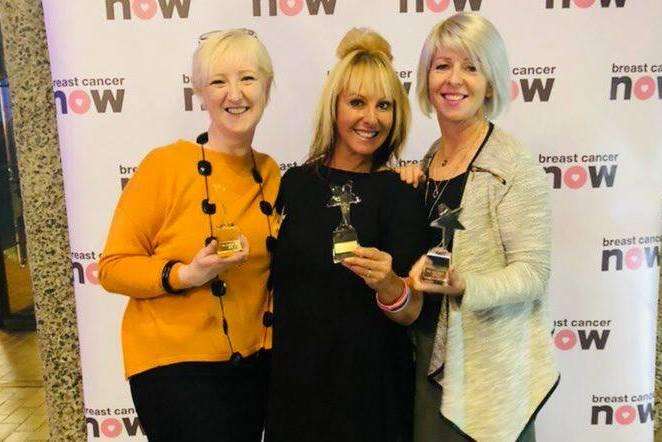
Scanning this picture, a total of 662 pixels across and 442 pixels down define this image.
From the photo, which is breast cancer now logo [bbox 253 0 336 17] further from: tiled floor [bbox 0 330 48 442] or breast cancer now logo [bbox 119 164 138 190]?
tiled floor [bbox 0 330 48 442]

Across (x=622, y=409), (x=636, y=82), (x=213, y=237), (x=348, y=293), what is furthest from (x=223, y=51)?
(x=622, y=409)

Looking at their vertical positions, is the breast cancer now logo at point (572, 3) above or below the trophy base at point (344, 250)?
above

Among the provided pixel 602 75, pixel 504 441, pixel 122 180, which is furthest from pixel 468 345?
pixel 122 180

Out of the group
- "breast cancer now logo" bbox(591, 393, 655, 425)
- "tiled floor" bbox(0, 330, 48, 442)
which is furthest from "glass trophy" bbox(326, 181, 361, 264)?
"tiled floor" bbox(0, 330, 48, 442)

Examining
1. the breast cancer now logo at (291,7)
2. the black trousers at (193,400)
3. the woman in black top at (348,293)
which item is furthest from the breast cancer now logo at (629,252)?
the black trousers at (193,400)

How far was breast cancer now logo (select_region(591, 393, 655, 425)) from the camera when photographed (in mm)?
2779

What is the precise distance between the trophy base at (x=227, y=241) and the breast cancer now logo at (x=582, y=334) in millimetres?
1823

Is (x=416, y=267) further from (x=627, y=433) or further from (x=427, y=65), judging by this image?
(x=627, y=433)

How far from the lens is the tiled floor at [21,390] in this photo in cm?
354

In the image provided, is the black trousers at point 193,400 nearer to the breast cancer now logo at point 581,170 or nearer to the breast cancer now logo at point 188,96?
the breast cancer now logo at point 188,96

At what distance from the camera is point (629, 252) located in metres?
2.65

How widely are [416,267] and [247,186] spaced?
0.59 meters

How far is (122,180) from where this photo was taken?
8.38 feet

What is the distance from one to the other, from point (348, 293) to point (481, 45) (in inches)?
31.3
